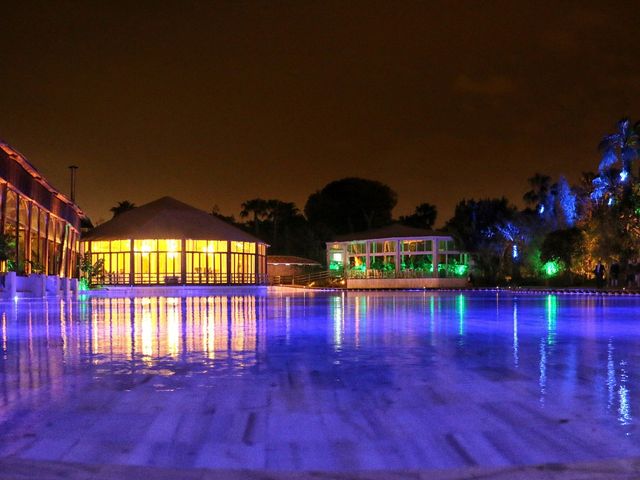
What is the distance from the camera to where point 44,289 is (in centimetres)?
3381

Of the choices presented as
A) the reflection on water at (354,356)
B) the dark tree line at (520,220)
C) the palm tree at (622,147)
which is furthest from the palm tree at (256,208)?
the reflection on water at (354,356)

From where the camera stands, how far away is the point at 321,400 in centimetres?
603

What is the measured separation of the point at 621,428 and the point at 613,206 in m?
43.3

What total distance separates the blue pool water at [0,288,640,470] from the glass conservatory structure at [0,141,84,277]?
22.2 m

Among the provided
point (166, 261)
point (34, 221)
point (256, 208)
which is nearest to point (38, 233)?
point (34, 221)

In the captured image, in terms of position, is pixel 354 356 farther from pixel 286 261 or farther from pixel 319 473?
pixel 286 261

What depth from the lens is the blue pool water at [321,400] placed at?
14.4 ft

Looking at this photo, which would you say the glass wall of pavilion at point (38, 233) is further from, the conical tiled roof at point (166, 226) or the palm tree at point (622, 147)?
the palm tree at point (622, 147)

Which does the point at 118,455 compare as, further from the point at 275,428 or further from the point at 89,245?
the point at 89,245

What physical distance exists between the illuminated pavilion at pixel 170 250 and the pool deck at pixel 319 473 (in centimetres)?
5395

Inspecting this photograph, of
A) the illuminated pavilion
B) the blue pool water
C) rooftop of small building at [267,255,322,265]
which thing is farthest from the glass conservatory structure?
the blue pool water

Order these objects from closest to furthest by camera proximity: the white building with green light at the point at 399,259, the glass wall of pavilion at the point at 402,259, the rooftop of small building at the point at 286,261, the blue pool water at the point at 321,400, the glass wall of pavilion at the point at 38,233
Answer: the blue pool water at the point at 321,400
the glass wall of pavilion at the point at 38,233
the white building with green light at the point at 399,259
the glass wall of pavilion at the point at 402,259
the rooftop of small building at the point at 286,261

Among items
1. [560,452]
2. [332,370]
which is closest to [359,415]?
[560,452]

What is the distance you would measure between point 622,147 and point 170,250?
103 ft
